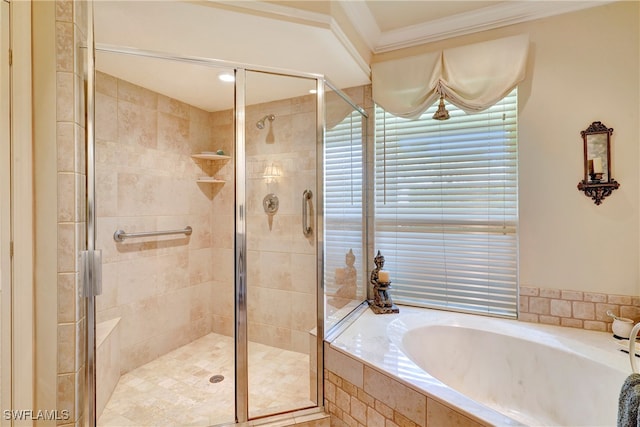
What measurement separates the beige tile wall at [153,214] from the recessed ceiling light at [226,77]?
1.96 ft

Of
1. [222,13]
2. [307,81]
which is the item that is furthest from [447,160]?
[222,13]

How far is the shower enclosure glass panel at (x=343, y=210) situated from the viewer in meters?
1.87

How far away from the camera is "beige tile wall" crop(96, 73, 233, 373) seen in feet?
6.50

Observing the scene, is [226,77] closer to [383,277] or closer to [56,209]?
[56,209]

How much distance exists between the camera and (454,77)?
191cm

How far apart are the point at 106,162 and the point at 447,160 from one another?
241cm

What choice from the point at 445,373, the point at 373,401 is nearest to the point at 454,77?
the point at 445,373

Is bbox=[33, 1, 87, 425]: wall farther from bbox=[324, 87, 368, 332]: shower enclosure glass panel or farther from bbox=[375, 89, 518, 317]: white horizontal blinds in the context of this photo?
bbox=[375, 89, 518, 317]: white horizontal blinds

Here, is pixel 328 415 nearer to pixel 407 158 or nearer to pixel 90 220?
pixel 90 220

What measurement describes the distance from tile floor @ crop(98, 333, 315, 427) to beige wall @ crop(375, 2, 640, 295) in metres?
1.71

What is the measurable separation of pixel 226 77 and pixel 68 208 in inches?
46.3
